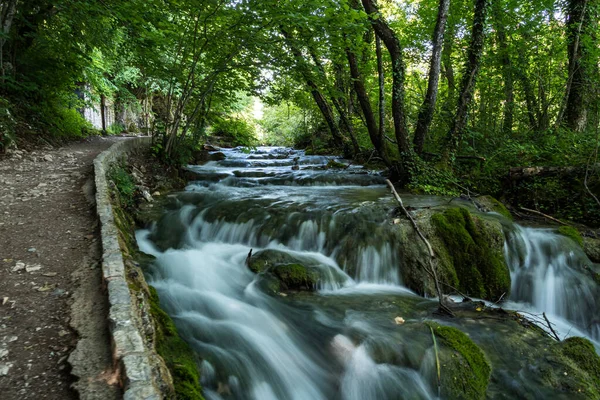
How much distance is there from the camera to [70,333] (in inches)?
76.7

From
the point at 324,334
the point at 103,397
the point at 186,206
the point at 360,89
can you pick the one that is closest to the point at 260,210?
the point at 186,206

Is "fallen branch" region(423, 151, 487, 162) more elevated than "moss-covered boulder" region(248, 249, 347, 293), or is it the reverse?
"fallen branch" region(423, 151, 487, 162)

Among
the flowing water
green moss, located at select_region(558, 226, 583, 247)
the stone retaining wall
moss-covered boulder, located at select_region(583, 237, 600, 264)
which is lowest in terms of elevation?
the flowing water

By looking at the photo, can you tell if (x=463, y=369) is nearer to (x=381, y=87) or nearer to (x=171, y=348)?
(x=171, y=348)

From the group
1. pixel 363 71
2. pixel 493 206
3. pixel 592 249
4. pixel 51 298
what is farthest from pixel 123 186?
pixel 592 249

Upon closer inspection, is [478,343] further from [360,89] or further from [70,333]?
[360,89]

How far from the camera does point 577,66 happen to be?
8.28 metres

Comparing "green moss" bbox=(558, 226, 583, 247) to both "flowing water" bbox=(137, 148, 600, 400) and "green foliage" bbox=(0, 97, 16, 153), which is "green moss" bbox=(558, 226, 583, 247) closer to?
"flowing water" bbox=(137, 148, 600, 400)

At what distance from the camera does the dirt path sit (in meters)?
1.61

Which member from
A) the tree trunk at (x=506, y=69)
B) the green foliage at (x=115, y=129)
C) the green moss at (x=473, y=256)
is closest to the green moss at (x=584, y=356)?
the green moss at (x=473, y=256)

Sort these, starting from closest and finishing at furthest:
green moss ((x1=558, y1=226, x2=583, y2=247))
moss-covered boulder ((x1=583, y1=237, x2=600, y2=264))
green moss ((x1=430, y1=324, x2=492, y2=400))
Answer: green moss ((x1=430, y1=324, x2=492, y2=400))
moss-covered boulder ((x1=583, y1=237, x2=600, y2=264))
green moss ((x1=558, y1=226, x2=583, y2=247))

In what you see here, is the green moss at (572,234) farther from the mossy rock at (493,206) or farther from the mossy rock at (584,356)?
the mossy rock at (584,356)

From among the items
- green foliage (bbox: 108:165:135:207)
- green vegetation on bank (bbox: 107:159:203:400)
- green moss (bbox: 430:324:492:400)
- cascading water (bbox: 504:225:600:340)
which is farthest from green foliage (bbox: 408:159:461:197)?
green vegetation on bank (bbox: 107:159:203:400)

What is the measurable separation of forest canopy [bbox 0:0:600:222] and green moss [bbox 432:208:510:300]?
2.72 meters
